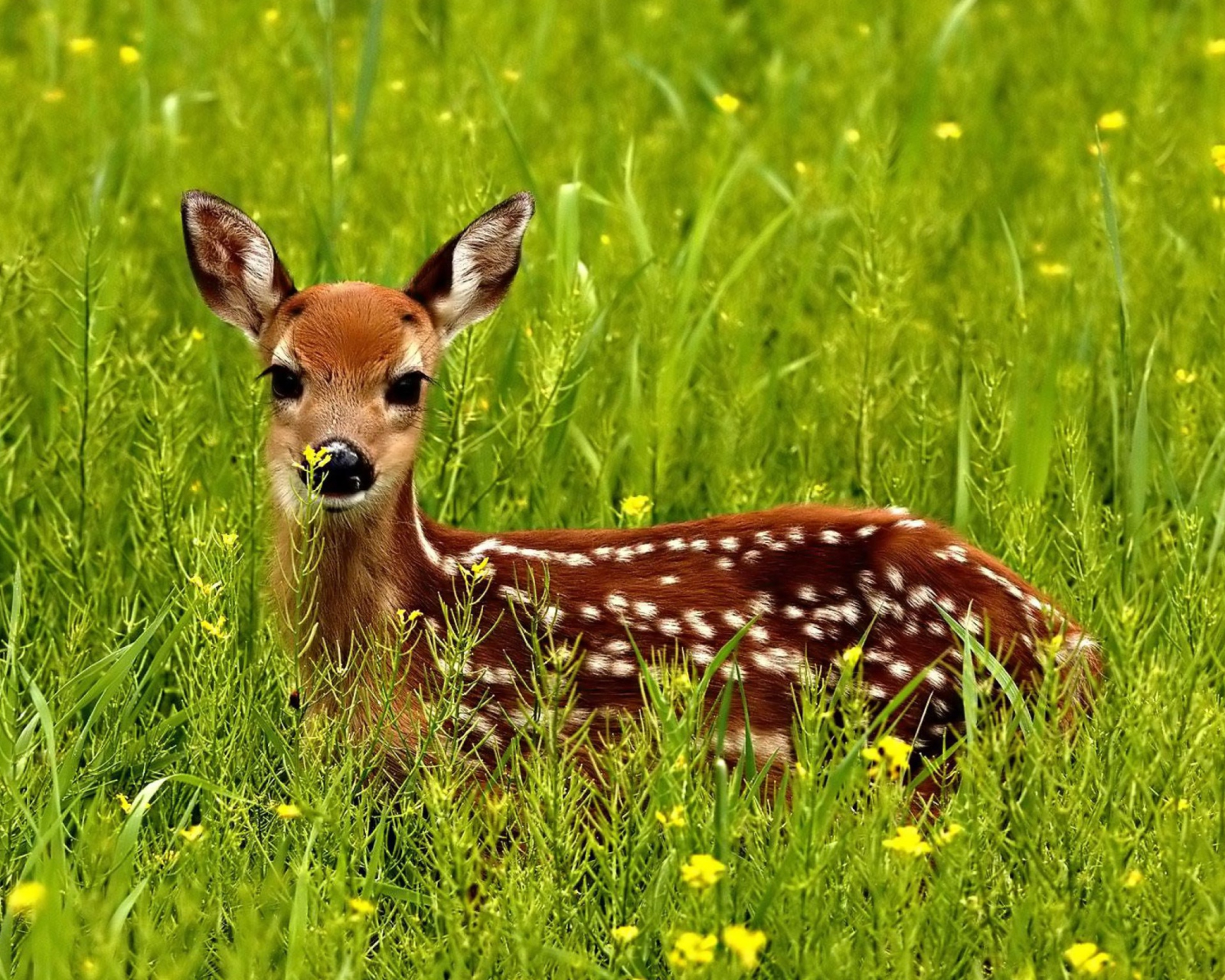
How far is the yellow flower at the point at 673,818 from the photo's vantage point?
3.11 m

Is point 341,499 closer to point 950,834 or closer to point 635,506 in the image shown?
point 635,506

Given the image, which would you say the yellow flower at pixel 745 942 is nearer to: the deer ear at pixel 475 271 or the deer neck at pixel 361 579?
the deer neck at pixel 361 579

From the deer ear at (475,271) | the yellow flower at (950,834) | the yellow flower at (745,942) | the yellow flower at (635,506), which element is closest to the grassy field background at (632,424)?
the yellow flower at (950,834)

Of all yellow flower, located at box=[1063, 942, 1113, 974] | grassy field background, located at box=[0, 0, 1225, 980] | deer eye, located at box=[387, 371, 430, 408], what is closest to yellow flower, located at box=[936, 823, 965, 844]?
grassy field background, located at box=[0, 0, 1225, 980]

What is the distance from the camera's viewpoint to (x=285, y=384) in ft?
13.5

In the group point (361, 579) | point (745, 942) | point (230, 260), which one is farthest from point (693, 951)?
point (230, 260)

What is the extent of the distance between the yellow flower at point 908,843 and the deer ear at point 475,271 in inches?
67.0

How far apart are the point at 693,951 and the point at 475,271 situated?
192 centimetres

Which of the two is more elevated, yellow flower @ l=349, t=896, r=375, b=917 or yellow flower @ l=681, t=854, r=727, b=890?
yellow flower @ l=681, t=854, r=727, b=890

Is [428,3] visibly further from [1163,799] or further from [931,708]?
[1163,799]

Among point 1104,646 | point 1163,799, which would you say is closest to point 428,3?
point 1104,646

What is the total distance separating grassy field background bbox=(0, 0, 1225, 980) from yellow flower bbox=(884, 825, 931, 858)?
4 centimetres

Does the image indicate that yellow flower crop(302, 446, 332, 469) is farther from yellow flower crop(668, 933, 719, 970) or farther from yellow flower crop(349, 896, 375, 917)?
yellow flower crop(668, 933, 719, 970)

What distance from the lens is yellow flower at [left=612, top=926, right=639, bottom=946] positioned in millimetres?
3049
